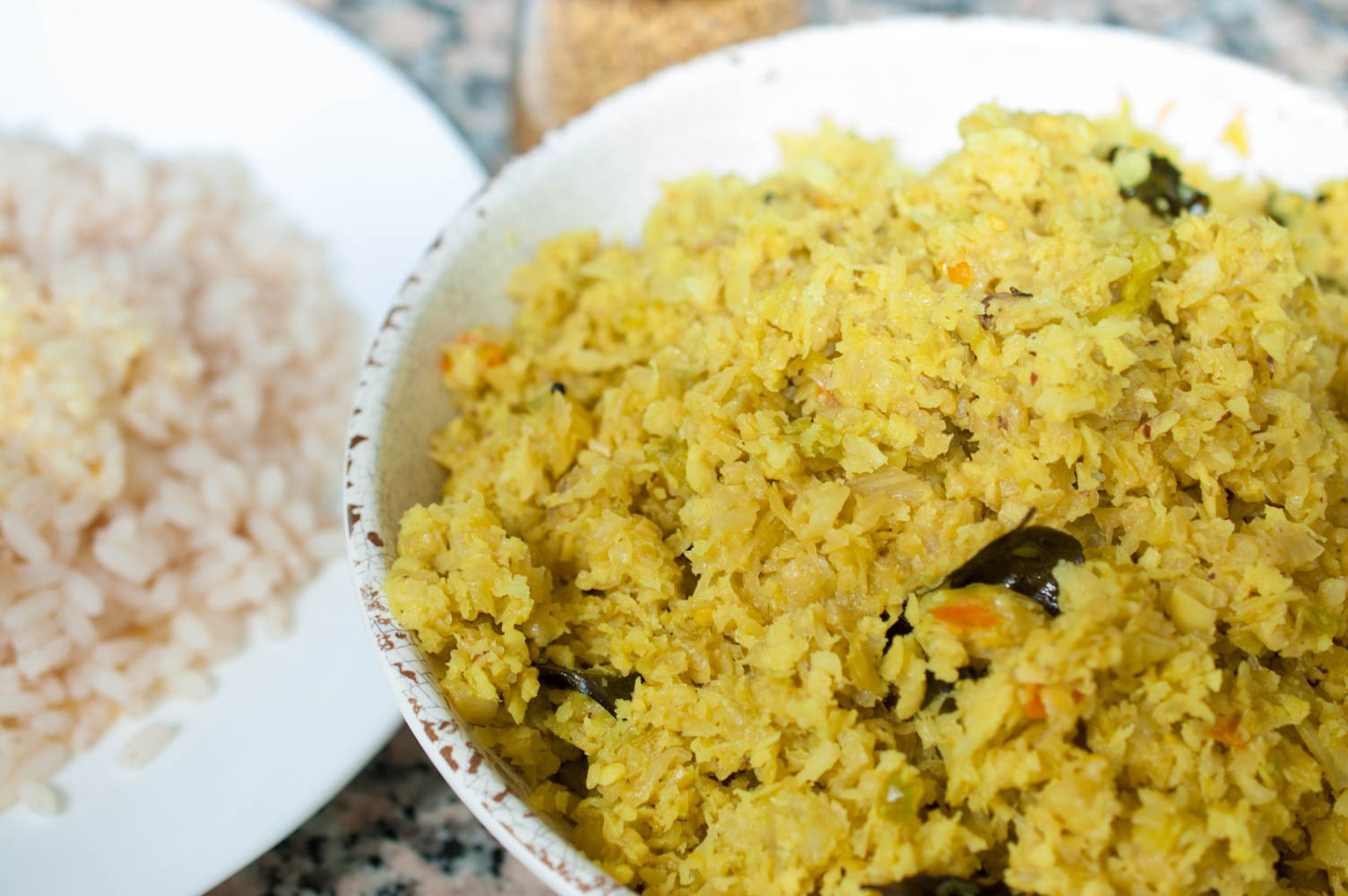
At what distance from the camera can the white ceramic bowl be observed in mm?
1836

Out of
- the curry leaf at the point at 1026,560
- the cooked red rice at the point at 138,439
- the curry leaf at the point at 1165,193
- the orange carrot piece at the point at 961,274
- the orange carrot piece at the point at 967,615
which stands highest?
the curry leaf at the point at 1165,193

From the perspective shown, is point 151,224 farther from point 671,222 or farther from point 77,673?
point 671,222

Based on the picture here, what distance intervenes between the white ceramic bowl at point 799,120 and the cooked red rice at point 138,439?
622mm

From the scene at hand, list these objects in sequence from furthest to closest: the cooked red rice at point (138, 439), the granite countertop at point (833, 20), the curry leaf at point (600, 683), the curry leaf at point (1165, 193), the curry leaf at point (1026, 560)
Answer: the granite countertop at point (833, 20) → the cooked red rice at point (138, 439) → the curry leaf at point (1165, 193) → the curry leaf at point (600, 683) → the curry leaf at point (1026, 560)

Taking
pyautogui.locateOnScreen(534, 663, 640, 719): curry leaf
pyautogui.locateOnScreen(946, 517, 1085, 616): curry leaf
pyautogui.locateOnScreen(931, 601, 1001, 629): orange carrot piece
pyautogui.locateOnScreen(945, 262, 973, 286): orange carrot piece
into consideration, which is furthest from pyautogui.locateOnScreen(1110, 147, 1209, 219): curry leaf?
pyautogui.locateOnScreen(534, 663, 640, 719): curry leaf

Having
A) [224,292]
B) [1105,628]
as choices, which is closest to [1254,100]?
[1105,628]

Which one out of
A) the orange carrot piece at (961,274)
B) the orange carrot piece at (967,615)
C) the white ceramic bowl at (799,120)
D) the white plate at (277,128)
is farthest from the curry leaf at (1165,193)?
the white plate at (277,128)

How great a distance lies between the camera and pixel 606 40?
270 centimetres

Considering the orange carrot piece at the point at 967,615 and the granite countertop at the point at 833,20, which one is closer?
the orange carrot piece at the point at 967,615

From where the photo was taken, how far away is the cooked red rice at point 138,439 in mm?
2006

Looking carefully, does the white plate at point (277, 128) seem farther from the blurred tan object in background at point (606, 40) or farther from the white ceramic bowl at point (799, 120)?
the white ceramic bowl at point (799, 120)

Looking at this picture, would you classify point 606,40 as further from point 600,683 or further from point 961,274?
point 600,683

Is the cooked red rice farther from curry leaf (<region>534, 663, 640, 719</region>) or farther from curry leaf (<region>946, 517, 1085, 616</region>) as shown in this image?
curry leaf (<region>946, 517, 1085, 616</region>)

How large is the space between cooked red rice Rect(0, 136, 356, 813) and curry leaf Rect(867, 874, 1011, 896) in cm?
133
